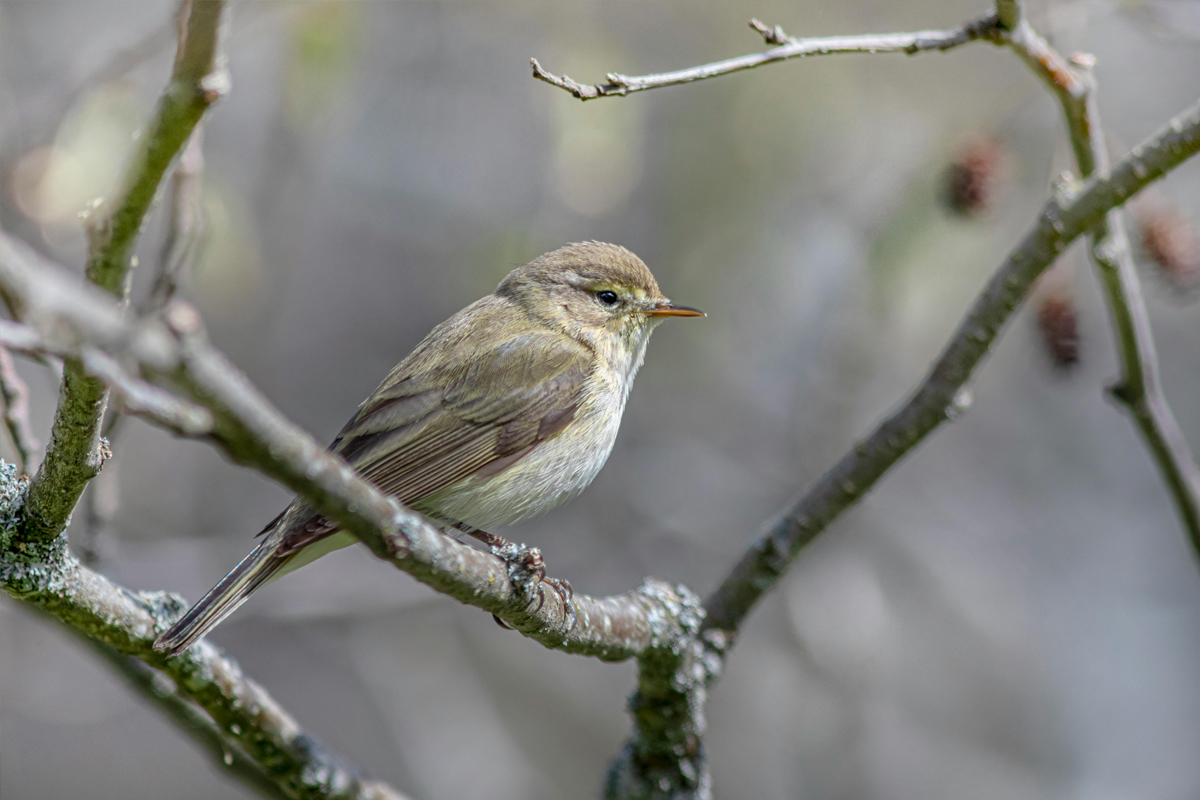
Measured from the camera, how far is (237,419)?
1.17 meters

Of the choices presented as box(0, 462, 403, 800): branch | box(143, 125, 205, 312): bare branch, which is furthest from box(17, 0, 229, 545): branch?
box(143, 125, 205, 312): bare branch

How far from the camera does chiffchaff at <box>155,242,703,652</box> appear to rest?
295 cm

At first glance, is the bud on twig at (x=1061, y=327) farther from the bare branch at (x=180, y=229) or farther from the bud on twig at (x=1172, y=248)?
the bare branch at (x=180, y=229)

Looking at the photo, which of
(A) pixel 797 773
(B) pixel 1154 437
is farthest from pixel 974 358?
(A) pixel 797 773

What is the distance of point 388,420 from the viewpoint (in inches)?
119

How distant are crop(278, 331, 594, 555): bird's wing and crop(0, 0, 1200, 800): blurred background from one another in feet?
3.41

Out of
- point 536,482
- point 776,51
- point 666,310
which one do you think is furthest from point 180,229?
point 666,310

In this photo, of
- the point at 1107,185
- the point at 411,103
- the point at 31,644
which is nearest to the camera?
the point at 1107,185

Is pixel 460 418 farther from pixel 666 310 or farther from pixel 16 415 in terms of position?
pixel 16 415

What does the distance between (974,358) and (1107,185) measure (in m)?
0.51

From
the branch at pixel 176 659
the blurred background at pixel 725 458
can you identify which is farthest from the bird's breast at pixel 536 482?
the blurred background at pixel 725 458

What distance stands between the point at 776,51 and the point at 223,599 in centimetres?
173

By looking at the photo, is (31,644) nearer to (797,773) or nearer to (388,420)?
(388,420)

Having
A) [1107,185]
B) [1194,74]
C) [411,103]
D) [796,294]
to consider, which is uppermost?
[1194,74]
